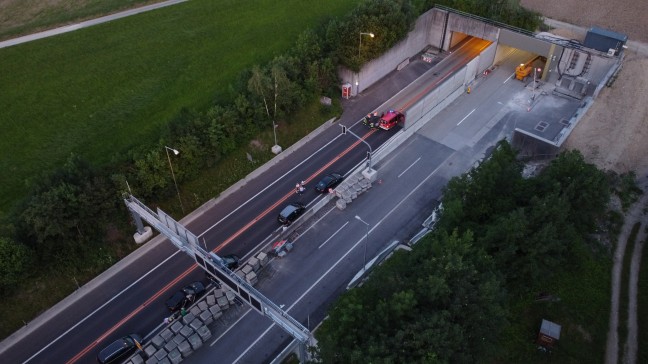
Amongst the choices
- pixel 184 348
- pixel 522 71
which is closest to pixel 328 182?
pixel 184 348

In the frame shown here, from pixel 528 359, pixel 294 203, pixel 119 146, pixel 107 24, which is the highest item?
pixel 107 24

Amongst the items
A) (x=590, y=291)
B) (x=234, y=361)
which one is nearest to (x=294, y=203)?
(x=234, y=361)

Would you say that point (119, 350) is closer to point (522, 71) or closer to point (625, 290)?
point (625, 290)

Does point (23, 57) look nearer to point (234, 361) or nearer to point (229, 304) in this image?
point (229, 304)

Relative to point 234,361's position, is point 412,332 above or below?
above

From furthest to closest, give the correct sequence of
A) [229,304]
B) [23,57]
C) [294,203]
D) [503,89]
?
[503,89] < [23,57] < [294,203] < [229,304]

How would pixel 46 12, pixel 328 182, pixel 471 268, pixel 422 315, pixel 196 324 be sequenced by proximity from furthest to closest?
pixel 46 12, pixel 328 182, pixel 196 324, pixel 471 268, pixel 422 315
